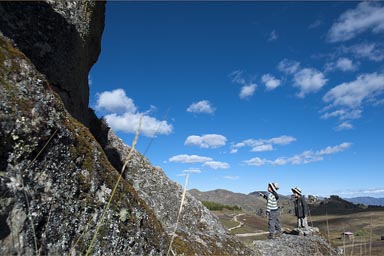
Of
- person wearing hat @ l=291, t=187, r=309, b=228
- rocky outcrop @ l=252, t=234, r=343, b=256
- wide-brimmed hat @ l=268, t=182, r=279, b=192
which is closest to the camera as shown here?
→ rocky outcrop @ l=252, t=234, r=343, b=256

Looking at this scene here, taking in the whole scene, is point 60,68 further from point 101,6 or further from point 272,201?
point 272,201

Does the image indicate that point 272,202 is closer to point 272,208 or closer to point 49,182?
point 272,208

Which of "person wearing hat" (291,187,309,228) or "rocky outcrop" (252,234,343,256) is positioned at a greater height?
"person wearing hat" (291,187,309,228)

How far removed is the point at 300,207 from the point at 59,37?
1834 cm

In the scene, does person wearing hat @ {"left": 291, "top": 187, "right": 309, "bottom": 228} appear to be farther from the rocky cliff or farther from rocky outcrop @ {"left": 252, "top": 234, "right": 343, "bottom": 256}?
the rocky cliff

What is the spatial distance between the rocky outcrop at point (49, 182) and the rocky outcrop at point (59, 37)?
6.82 ft

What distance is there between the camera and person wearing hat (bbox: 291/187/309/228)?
20402mm

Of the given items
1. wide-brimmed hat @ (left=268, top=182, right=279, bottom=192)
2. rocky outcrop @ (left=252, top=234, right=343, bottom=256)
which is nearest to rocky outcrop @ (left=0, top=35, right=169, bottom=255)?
rocky outcrop @ (left=252, top=234, right=343, bottom=256)

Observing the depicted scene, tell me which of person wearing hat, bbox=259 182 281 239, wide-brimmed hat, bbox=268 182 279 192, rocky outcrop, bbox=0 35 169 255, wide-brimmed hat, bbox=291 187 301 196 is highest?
wide-brimmed hat, bbox=291 187 301 196

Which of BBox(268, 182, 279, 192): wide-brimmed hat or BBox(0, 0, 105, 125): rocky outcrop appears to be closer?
BBox(0, 0, 105, 125): rocky outcrop

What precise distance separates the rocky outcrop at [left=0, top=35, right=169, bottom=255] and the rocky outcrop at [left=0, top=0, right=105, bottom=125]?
2.08 meters

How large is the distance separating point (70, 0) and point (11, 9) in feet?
9.14

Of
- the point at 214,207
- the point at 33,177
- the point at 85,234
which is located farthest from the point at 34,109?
the point at 214,207

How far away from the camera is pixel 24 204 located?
149 inches
